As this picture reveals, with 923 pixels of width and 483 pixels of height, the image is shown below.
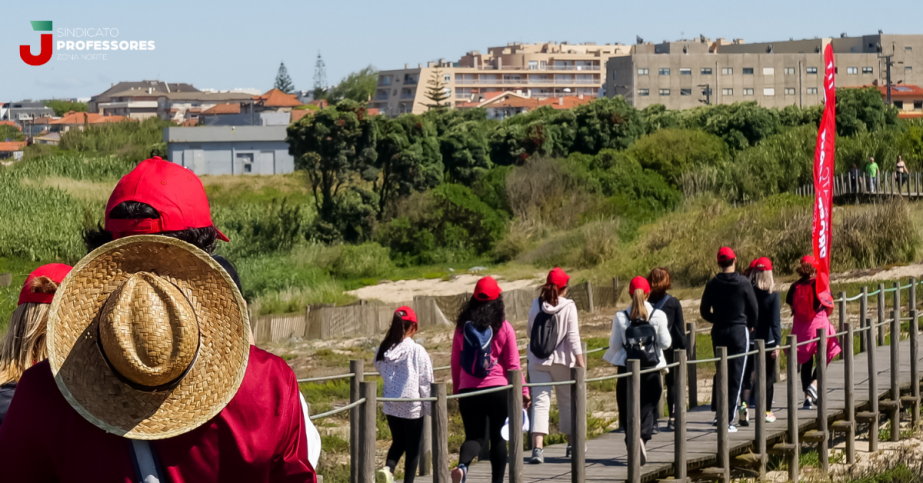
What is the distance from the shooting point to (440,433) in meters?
6.31

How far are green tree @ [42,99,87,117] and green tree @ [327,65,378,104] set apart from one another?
5569 centimetres

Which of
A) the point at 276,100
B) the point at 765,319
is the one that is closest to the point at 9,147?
the point at 276,100

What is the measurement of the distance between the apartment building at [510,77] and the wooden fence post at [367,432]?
127103 millimetres

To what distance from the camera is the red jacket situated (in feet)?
6.83

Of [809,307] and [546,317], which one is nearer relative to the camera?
[546,317]

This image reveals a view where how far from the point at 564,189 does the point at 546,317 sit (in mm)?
32437

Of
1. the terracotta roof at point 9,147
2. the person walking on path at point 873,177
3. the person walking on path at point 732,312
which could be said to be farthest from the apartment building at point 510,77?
the person walking on path at point 732,312

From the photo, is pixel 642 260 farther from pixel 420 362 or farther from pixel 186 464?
pixel 186 464

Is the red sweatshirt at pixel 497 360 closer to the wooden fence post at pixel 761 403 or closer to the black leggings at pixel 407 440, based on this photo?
the black leggings at pixel 407 440

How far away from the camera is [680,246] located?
29.9 m

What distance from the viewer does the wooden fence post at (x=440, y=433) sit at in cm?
624

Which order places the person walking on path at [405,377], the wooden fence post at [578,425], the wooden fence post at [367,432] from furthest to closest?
the person walking on path at [405,377] → the wooden fence post at [578,425] → the wooden fence post at [367,432]

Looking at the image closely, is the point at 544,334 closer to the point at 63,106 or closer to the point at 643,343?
the point at 643,343

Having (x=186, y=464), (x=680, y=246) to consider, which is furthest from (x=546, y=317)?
(x=680, y=246)
